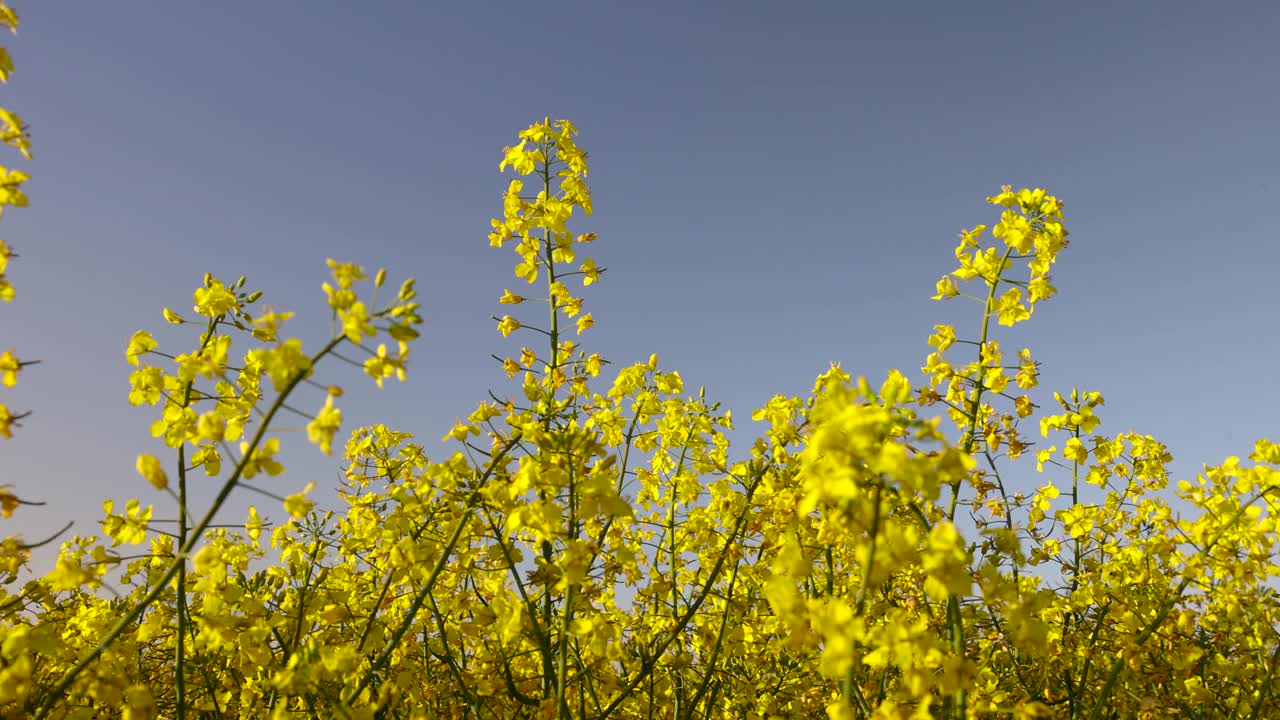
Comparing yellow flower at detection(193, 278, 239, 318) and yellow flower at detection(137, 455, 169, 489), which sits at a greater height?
yellow flower at detection(193, 278, 239, 318)

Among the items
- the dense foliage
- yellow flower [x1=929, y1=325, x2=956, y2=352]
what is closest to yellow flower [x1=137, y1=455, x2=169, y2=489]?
the dense foliage

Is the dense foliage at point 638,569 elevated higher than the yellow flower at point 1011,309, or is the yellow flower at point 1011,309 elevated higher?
the yellow flower at point 1011,309

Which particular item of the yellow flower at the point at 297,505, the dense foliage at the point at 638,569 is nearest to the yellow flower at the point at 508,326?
the dense foliage at the point at 638,569

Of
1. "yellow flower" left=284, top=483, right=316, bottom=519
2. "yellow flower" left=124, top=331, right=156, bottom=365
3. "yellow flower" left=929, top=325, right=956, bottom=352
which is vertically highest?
"yellow flower" left=929, top=325, right=956, bottom=352

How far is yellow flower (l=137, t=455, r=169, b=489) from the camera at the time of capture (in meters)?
2.35

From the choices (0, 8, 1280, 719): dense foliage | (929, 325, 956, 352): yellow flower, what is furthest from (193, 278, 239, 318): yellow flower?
(929, 325, 956, 352): yellow flower

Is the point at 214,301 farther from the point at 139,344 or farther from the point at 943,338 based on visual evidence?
the point at 943,338

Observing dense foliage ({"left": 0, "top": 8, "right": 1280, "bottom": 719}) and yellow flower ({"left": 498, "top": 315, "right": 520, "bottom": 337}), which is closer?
dense foliage ({"left": 0, "top": 8, "right": 1280, "bottom": 719})

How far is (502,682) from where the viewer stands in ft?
11.4

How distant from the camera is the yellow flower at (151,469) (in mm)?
2354

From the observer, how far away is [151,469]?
2.35m

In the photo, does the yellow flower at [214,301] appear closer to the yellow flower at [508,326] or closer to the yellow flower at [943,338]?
the yellow flower at [508,326]

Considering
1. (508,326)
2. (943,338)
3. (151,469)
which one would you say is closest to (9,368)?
(151,469)

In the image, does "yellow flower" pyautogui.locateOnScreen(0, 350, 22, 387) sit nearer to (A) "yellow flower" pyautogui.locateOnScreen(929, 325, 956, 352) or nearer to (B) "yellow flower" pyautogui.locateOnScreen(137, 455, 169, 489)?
(B) "yellow flower" pyautogui.locateOnScreen(137, 455, 169, 489)
